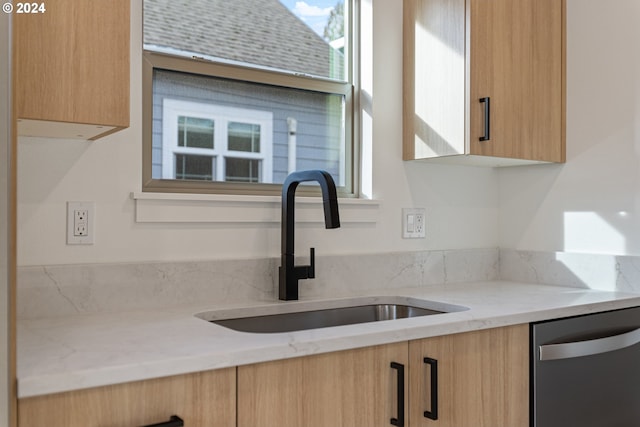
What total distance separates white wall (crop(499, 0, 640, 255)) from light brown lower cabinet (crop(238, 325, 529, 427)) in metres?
0.76

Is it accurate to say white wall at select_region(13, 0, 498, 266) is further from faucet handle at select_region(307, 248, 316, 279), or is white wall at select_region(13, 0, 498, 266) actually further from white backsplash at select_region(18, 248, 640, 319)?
faucet handle at select_region(307, 248, 316, 279)

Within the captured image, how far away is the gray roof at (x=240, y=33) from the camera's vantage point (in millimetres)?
1815

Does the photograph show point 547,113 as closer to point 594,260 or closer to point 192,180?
point 594,260

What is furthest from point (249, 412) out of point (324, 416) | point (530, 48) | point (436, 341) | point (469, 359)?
point (530, 48)

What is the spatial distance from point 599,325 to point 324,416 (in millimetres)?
1027

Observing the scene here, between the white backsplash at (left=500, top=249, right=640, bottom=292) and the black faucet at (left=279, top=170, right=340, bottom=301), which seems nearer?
the black faucet at (left=279, top=170, right=340, bottom=301)

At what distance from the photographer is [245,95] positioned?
1968 millimetres

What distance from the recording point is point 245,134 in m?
1.96

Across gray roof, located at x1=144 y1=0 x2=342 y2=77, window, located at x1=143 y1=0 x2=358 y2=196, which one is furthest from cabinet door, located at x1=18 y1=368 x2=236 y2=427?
gray roof, located at x1=144 y1=0 x2=342 y2=77

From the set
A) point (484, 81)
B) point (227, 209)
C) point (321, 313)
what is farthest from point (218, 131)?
point (484, 81)

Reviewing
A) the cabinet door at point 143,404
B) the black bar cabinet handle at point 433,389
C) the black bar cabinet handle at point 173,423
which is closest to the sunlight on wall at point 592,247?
the black bar cabinet handle at point 433,389

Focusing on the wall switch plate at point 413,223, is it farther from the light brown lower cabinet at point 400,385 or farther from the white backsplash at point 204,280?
the light brown lower cabinet at point 400,385

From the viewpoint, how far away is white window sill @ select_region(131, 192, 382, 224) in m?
1.67

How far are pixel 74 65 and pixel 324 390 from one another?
881 millimetres
